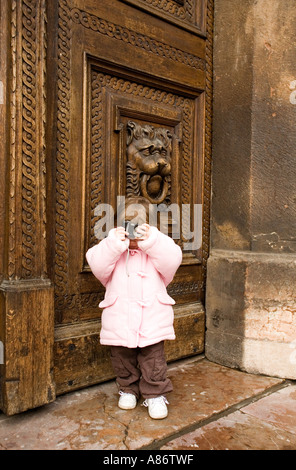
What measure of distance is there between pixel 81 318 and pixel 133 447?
2.38ft

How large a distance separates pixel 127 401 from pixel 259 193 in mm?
1364

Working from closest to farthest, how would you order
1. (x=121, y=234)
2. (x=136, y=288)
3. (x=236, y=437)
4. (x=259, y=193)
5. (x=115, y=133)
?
(x=236, y=437), (x=121, y=234), (x=136, y=288), (x=115, y=133), (x=259, y=193)

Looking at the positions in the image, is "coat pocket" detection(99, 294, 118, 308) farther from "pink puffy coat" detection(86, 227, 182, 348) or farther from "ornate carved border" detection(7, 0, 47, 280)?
"ornate carved border" detection(7, 0, 47, 280)

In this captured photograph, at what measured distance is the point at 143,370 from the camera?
74.5 inches

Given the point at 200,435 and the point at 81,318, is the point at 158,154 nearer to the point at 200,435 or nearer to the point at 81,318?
the point at 81,318

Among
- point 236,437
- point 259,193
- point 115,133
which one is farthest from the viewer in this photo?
point 259,193

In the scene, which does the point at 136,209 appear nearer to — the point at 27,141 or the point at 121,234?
the point at 121,234

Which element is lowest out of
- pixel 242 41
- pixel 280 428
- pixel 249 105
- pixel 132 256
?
pixel 280 428

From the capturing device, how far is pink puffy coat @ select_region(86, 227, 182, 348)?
1828 mm

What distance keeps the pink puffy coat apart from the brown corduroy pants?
3.3 inches

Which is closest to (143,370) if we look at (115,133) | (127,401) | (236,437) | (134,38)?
(127,401)

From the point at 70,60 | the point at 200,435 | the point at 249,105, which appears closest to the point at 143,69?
the point at 70,60

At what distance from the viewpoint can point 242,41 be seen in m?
2.48

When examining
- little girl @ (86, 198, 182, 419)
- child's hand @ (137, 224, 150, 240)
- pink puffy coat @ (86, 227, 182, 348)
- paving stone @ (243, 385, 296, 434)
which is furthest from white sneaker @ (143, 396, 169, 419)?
child's hand @ (137, 224, 150, 240)
